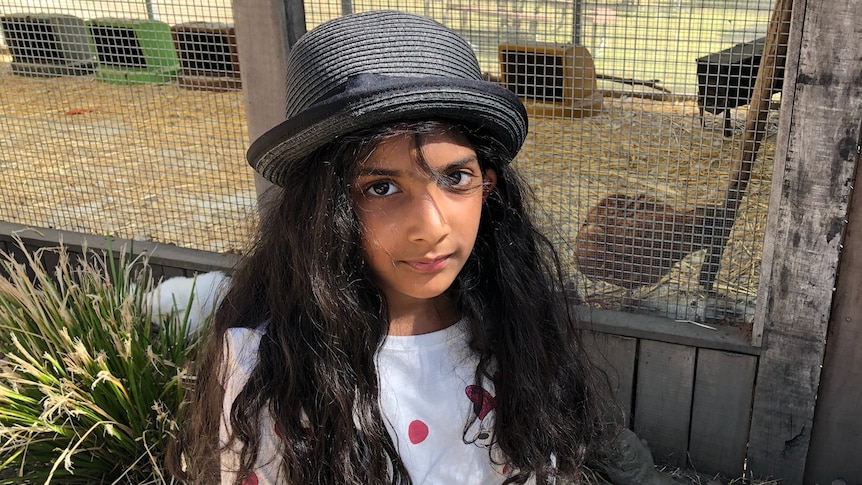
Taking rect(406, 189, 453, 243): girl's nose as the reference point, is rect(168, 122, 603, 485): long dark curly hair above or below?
below

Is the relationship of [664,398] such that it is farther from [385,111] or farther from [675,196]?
[385,111]

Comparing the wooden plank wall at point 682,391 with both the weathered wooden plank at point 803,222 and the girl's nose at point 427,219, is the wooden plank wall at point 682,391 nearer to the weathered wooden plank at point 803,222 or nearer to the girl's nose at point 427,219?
the weathered wooden plank at point 803,222

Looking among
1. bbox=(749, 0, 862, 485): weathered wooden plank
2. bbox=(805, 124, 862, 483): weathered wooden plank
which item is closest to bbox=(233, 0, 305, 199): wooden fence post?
bbox=(749, 0, 862, 485): weathered wooden plank

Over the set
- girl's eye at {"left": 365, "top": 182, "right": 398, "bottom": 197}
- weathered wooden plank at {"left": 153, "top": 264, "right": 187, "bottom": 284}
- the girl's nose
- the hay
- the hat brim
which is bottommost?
weathered wooden plank at {"left": 153, "top": 264, "right": 187, "bottom": 284}

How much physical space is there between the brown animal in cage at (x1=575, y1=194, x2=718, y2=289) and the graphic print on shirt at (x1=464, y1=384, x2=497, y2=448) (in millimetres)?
973

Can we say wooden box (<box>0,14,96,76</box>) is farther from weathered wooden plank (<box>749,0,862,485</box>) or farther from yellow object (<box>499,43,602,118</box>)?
weathered wooden plank (<box>749,0,862,485</box>)

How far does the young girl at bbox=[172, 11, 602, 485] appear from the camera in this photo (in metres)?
1.19

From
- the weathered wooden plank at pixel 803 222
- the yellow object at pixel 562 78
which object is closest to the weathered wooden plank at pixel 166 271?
the yellow object at pixel 562 78

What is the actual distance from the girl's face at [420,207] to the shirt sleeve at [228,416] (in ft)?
0.84

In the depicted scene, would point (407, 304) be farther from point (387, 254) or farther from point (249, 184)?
point (249, 184)

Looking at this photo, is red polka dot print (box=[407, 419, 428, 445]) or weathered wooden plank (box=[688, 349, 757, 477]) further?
weathered wooden plank (box=[688, 349, 757, 477])

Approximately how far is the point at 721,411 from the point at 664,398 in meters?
0.15

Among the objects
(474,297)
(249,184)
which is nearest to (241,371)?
(474,297)

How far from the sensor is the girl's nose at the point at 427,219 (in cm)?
120
